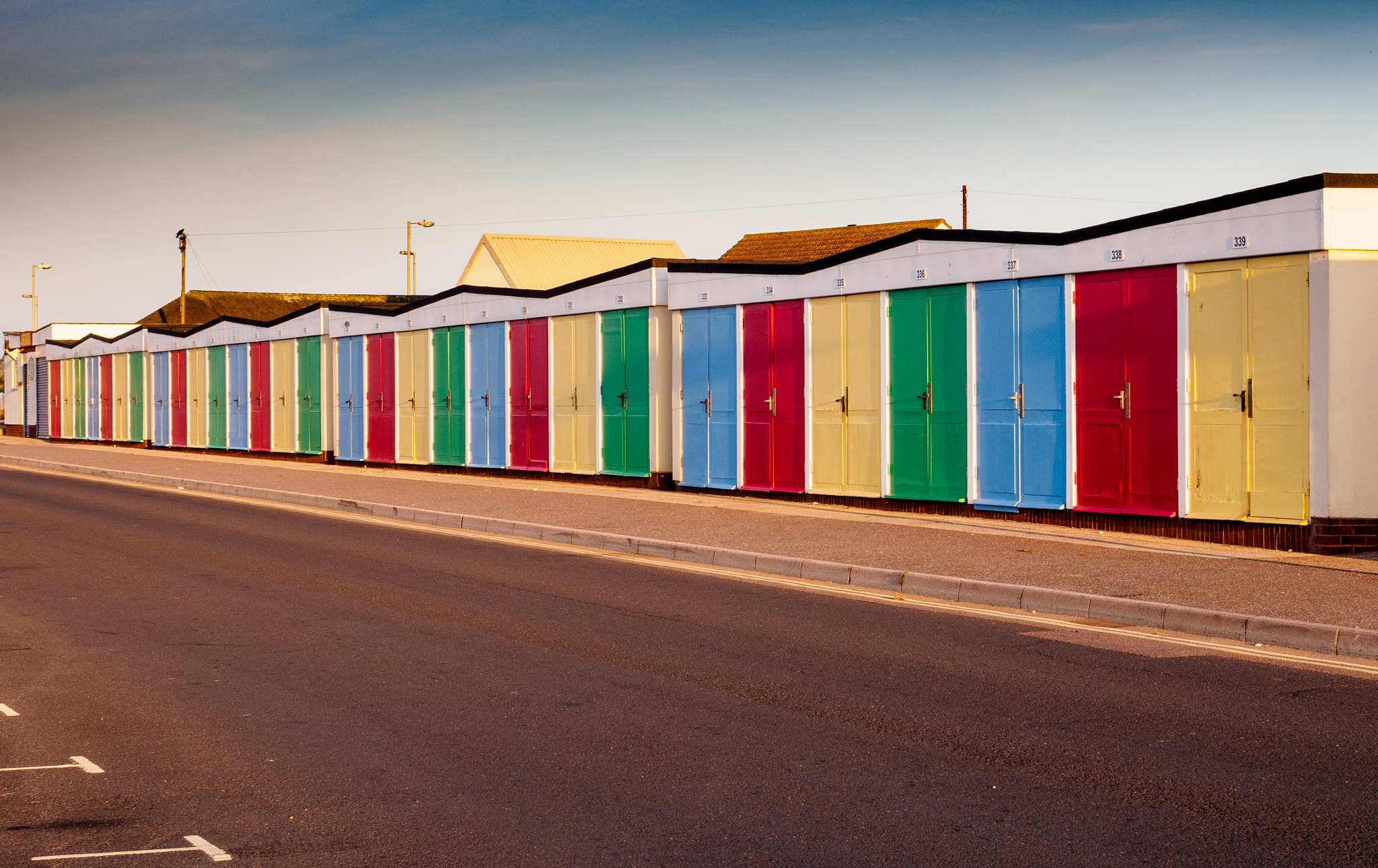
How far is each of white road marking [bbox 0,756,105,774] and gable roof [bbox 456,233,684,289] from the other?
44.2m

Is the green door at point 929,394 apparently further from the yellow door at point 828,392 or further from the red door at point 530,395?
the red door at point 530,395

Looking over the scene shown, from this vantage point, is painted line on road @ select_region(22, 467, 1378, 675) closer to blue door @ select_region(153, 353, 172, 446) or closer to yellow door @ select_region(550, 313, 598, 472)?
yellow door @ select_region(550, 313, 598, 472)

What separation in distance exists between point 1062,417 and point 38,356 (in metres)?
51.1

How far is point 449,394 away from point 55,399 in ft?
104

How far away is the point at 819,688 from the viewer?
7617 mm

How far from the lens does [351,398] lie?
31.3 m

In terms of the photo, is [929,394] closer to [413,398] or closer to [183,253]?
[413,398]

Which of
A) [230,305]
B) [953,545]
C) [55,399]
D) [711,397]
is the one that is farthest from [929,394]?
[230,305]

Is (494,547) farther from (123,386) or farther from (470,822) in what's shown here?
(123,386)

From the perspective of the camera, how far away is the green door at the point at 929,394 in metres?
17.0

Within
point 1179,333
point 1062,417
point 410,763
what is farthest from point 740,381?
point 410,763

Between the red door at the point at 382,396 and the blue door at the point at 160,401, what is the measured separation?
48.1ft

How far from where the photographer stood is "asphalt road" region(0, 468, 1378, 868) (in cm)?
503

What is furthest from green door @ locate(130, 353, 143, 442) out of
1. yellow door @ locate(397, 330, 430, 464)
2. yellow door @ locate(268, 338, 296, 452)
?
yellow door @ locate(397, 330, 430, 464)
